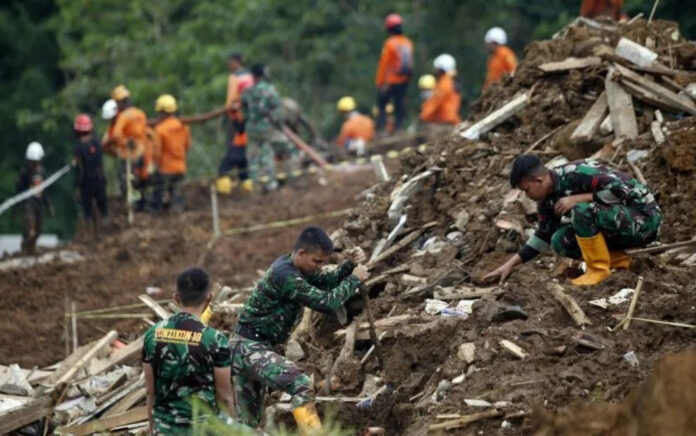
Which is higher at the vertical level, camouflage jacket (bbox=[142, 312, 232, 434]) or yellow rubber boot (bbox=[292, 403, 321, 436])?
camouflage jacket (bbox=[142, 312, 232, 434])

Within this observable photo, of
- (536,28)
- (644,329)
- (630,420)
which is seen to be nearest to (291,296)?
(644,329)

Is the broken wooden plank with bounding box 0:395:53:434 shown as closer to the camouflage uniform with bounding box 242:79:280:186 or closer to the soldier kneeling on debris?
the soldier kneeling on debris

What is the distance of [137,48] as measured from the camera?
117 feet

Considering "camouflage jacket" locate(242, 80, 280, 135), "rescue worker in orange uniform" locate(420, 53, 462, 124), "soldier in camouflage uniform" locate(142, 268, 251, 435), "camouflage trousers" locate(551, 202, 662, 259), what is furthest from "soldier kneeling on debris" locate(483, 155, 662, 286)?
"rescue worker in orange uniform" locate(420, 53, 462, 124)

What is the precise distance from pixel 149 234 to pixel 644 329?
41.6 ft

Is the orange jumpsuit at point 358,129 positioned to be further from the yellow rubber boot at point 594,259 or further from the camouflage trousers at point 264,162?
the yellow rubber boot at point 594,259

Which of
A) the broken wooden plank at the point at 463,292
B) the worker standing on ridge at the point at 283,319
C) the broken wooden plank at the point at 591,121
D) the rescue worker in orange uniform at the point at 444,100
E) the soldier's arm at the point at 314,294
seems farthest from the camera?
the rescue worker in orange uniform at the point at 444,100

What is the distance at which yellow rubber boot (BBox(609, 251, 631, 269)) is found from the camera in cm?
1027

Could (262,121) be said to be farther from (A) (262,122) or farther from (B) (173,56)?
(B) (173,56)

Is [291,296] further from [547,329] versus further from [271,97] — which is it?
[271,97]

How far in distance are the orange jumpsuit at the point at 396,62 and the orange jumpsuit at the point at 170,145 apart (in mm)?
4853

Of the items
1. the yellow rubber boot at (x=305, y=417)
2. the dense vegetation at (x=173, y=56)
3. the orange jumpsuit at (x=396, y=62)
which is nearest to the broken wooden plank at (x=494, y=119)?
the yellow rubber boot at (x=305, y=417)

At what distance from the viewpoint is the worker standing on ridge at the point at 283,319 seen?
9367mm

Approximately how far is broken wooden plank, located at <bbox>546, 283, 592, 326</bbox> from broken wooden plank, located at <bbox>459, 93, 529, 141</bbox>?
12.1 feet
